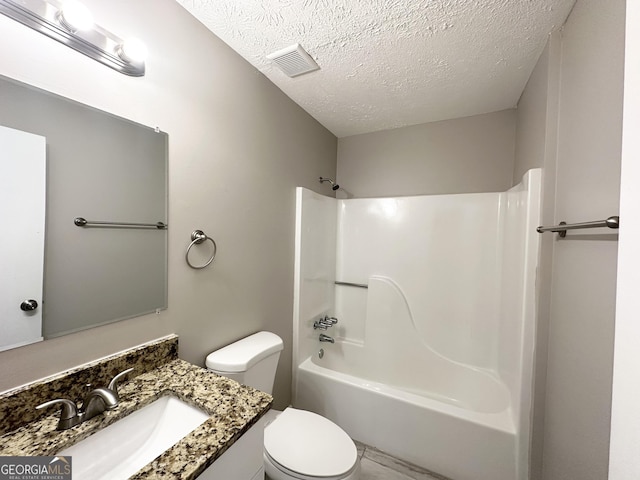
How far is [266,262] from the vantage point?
1.63 meters

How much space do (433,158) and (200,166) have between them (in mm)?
1883

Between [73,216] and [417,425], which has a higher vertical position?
[73,216]

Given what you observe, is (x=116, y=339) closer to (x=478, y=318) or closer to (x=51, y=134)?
(x=51, y=134)

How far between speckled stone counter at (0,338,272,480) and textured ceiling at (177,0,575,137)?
1.56 m

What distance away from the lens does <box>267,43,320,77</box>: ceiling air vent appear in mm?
1303

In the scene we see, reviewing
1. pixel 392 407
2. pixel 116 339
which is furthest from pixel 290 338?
pixel 116 339

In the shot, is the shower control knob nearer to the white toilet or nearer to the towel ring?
A: the towel ring

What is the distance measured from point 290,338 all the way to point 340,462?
88cm

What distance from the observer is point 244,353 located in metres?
1.27

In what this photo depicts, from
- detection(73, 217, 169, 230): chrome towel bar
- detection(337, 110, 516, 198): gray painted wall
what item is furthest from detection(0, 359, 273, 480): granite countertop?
detection(337, 110, 516, 198): gray painted wall

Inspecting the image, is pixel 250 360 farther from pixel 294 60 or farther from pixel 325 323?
pixel 294 60

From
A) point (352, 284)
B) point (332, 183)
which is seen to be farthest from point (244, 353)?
point (332, 183)

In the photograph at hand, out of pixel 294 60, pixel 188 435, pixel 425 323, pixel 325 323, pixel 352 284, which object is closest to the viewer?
pixel 188 435

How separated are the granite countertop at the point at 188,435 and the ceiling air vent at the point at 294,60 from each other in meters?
1.59
